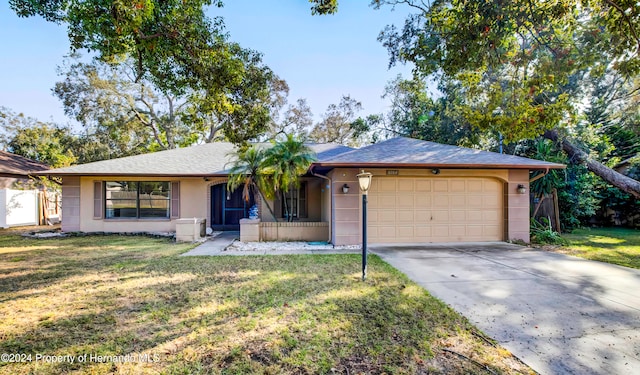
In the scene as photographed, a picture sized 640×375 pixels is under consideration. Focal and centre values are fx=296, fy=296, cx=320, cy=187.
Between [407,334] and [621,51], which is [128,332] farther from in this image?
Answer: [621,51]

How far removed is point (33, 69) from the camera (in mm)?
13289

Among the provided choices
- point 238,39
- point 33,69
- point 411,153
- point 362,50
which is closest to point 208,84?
point 238,39

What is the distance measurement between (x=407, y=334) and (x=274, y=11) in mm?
8252

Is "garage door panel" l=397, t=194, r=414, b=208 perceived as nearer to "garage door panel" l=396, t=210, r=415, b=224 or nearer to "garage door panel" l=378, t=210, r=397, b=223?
"garage door panel" l=396, t=210, r=415, b=224

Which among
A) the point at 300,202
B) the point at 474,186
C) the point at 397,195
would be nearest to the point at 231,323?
the point at 397,195

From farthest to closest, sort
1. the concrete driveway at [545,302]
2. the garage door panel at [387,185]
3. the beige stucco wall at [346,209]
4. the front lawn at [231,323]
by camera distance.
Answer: the garage door panel at [387,185], the beige stucco wall at [346,209], the concrete driveway at [545,302], the front lawn at [231,323]

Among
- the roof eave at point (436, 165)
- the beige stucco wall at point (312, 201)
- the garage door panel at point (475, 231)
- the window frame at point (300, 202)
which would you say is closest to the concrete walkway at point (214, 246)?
the beige stucco wall at point (312, 201)

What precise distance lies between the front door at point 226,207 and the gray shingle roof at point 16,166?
27.9 feet

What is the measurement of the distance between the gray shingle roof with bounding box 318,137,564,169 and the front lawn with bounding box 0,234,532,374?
326 cm

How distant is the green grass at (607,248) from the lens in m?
7.30

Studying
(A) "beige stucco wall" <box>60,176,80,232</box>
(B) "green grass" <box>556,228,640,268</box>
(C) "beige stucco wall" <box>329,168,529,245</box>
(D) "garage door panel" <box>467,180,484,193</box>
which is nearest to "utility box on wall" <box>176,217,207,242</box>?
(C) "beige stucco wall" <box>329,168,529,245</box>

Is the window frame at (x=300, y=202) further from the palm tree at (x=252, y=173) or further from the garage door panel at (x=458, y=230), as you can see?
the garage door panel at (x=458, y=230)

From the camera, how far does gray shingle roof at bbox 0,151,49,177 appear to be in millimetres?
14400

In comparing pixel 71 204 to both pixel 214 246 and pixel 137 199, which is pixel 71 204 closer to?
pixel 137 199
